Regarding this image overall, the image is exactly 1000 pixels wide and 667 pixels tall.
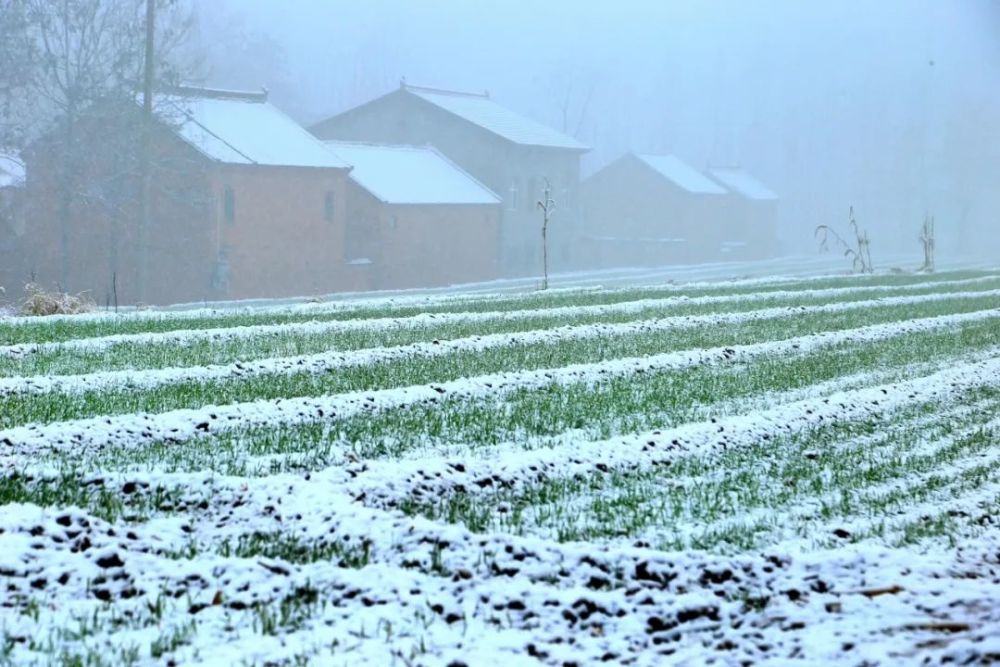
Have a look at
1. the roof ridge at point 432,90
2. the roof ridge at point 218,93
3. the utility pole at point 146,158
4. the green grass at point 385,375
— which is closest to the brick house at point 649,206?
the roof ridge at point 432,90

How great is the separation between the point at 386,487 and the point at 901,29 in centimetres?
17641

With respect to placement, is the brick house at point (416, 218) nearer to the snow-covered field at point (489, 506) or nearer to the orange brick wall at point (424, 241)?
the orange brick wall at point (424, 241)

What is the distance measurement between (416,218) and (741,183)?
44.7m

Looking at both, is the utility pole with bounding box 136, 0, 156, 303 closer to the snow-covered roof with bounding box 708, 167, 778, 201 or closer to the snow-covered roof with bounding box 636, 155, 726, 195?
the snow-covered roof with bounding box 636, 155, 726, 195

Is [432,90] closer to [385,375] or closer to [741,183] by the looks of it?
[741,183]

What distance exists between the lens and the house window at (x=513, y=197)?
62850 millimetres

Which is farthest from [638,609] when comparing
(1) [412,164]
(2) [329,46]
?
(2) [329,46]

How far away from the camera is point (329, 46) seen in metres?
148

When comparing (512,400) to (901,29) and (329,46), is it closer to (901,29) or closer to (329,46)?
(329,46)

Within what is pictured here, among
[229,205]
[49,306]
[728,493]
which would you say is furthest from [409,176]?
[728,493]

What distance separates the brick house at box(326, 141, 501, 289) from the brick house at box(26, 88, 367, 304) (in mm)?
4701

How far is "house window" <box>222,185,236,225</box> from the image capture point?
43812 millimetres

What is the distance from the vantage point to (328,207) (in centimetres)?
4869

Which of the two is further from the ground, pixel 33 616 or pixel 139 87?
pixel 139 87
